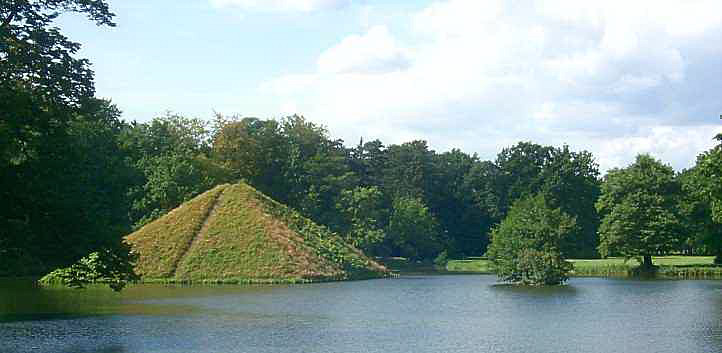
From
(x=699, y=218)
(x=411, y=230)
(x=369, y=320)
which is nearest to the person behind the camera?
(x=369, y=320)

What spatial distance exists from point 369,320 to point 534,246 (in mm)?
29503

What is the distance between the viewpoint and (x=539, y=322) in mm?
36125

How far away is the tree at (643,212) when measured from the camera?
3071 inches

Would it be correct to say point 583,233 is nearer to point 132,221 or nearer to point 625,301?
point 132,221

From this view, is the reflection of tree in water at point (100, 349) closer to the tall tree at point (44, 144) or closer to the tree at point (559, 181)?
the tall tree at point (44, 144)

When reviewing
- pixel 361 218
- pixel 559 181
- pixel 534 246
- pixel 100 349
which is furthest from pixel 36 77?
pixel 559 181

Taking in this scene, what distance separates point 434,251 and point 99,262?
87326 millimetres

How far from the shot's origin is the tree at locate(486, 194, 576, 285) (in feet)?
208

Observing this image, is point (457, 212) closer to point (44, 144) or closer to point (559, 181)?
point (559, 181)

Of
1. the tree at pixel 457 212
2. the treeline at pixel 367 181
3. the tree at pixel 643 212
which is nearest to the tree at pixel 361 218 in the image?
the treeline at pixel 367 181

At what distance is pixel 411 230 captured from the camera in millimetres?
116062

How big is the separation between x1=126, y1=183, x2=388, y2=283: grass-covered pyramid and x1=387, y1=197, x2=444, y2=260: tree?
31.1 metres

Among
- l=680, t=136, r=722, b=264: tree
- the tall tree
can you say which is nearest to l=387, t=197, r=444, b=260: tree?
l=680, t=136, r=722, b=264: tree

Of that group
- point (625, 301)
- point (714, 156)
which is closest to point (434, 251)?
point (714, 156)
